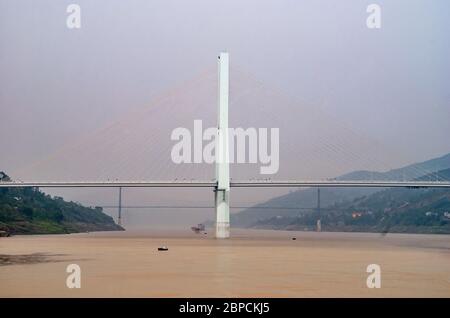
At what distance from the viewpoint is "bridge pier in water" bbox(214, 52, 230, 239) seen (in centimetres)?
6131

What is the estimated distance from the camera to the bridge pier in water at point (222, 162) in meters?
61.3

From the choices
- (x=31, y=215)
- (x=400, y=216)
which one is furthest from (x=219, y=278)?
(x=400, y=216)

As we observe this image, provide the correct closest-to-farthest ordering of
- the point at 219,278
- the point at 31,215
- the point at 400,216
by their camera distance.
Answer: the point at 219,278
the point at 31,215
the point at 400,216

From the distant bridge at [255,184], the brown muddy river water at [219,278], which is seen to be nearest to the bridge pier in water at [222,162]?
the distant bridge at [255,184]

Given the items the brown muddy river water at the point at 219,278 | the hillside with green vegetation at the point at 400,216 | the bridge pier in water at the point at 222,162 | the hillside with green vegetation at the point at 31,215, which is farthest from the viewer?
the hillside with green vegetation at the point at 400,216

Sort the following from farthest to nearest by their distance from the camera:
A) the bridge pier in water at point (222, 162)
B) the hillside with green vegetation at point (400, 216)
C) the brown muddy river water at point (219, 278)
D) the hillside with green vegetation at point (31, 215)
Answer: the hillside with green vegetation at point (400, 216)
the hillside with green vegetation at point (31, 215)
the bridge pier in water at point (222, 162)
the brown muddy river water at point (219, 278)

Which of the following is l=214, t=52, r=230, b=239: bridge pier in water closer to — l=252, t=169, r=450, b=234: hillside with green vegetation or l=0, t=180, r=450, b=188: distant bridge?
l=0, t=180, r=450, b=188: distant bridge

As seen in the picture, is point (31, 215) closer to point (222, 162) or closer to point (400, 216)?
point (222, 162)

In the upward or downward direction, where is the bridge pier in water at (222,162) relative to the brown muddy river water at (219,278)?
upward

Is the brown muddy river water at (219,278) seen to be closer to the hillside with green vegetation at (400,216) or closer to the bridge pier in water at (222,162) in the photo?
the bridge pier in water at (222,162)

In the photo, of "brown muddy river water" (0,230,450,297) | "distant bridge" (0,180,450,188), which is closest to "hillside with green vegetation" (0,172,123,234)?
"distant bridge" (0,180,450,188)

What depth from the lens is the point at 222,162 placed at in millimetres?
61312
